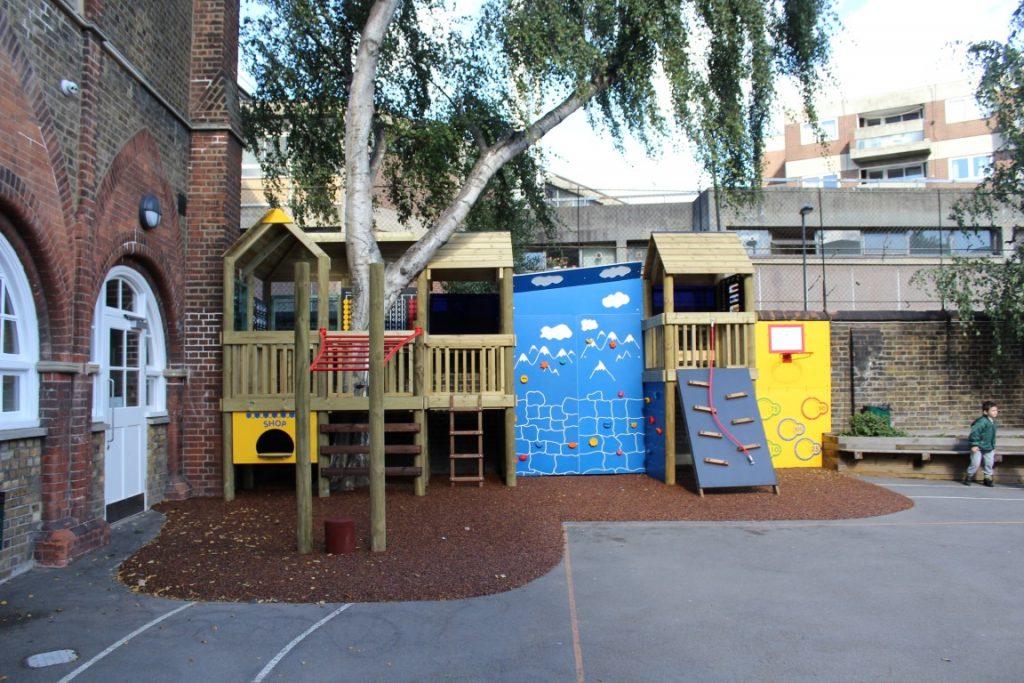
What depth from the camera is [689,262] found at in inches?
452

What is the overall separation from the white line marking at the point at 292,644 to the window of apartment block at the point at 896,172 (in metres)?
47.9

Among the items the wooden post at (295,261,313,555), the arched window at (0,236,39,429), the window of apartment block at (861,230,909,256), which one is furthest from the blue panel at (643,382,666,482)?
the window of apartment block at (861,230,909,256)

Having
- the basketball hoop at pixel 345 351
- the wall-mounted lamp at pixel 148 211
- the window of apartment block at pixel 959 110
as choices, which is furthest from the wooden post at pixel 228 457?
the window of apartment block at pixel 959 110

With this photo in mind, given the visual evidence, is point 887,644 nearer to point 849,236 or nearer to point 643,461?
point 643,461

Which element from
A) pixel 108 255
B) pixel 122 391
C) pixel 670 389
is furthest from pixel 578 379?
pixel 108 255

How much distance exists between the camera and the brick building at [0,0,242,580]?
20.9 ft

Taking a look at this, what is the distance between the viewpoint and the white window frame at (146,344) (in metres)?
7.78

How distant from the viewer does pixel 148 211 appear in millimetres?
8539

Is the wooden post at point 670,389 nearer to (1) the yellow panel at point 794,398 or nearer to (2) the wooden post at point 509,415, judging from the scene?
(2) the wooden post at point 509,415

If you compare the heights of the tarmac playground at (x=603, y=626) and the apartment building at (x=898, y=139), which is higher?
the apartment building at (x=898, y=139)

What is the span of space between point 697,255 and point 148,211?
25.5ft

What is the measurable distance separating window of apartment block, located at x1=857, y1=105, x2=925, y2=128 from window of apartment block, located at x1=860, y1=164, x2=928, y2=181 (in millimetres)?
3198

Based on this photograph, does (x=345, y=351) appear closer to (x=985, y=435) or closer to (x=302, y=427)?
(x=302, y=427)

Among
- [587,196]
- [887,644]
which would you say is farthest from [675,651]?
[587,196]
